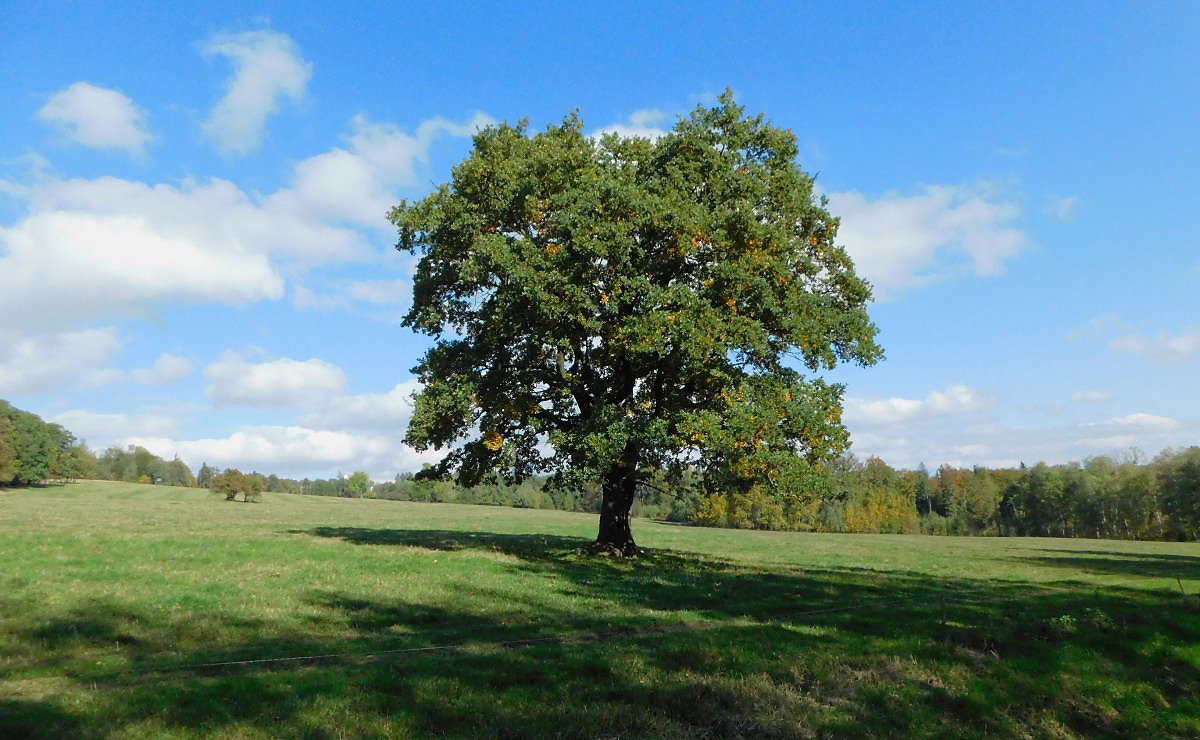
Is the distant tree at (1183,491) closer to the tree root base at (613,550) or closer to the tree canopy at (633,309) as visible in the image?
the tree canopy at (633,309)

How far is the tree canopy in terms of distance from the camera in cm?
2430

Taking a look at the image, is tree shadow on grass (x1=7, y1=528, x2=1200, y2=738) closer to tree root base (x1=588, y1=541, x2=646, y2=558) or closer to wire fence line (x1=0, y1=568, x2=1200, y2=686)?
wire fence line (x1=0, y1=568, x2=1200, y2=686)

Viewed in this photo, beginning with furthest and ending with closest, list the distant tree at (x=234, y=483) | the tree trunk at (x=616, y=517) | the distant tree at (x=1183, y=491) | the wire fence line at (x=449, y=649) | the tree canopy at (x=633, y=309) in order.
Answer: the distant tree at (x=234, y=483) → the distant tree at (x=1183, y=491) → the tree trunk at (x=616, y=517) → the tree canopy at (x=633, y=309) → the wire fence line at (x=449, y=649)

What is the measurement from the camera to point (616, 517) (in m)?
30.6

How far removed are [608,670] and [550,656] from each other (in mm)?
1333

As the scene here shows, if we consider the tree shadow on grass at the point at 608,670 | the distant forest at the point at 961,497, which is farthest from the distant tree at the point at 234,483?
the tree shadow on grass at the point at 608,670

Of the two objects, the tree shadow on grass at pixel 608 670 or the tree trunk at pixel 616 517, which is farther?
the tree trunk at pixel 616 517

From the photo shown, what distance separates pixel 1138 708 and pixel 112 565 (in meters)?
26.8

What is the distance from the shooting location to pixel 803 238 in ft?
96.1

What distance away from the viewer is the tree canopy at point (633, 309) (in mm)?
24297

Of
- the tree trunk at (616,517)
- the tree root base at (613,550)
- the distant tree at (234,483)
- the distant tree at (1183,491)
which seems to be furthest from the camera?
the distant tree at (234,483)

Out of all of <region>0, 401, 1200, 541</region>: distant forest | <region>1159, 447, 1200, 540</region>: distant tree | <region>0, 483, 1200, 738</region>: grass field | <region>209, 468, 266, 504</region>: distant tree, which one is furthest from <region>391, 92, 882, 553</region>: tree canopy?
<region>1159, 447, 1200, 540</region>: distant tree

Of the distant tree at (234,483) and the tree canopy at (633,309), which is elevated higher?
the tree canopy at (633,309)

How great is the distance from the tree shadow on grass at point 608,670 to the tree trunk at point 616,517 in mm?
11728
